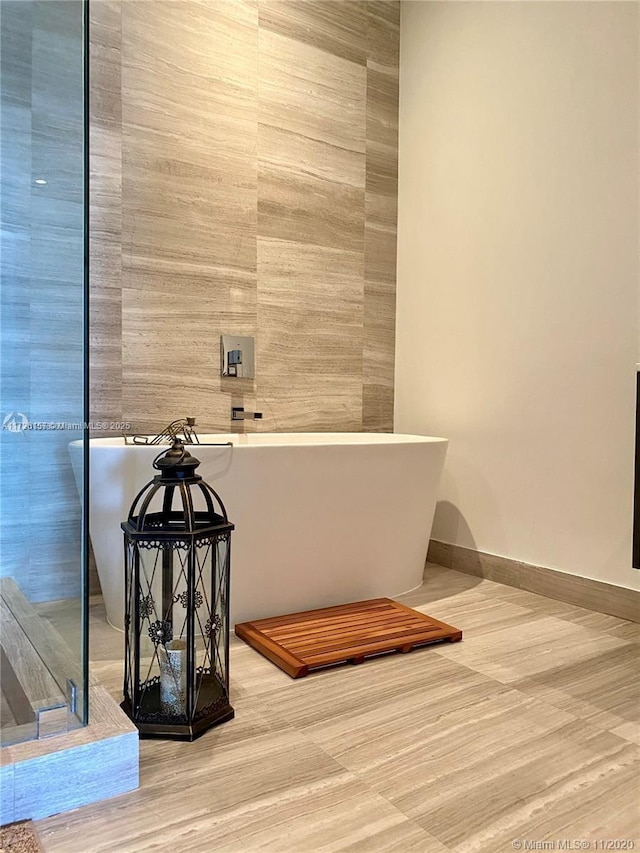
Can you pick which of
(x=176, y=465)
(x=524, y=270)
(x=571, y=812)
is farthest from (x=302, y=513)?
(x=524, y=270)

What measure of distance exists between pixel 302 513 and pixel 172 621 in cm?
76

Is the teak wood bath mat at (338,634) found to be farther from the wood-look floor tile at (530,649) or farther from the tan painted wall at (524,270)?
the tan painted wall at (524,270)

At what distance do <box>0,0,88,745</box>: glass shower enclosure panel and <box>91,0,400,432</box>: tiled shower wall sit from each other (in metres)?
1.13

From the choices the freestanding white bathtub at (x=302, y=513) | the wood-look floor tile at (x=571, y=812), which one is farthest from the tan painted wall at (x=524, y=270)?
the wood-look floor tile at (x=571, y=812)

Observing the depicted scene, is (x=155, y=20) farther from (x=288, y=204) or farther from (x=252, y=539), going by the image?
(x=252, y=539)

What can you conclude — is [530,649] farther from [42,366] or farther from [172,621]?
[42,366]

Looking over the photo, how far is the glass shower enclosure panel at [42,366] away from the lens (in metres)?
1.27

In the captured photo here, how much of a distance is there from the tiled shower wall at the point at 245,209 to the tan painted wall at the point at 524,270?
226 mm

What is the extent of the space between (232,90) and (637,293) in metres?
1.89

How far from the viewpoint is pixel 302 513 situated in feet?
7.34

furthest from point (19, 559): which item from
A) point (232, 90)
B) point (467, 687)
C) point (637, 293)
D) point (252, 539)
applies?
point (232, 90)

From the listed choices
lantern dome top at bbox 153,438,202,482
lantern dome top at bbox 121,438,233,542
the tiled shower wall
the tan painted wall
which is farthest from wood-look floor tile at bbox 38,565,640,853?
the tiled shower wall

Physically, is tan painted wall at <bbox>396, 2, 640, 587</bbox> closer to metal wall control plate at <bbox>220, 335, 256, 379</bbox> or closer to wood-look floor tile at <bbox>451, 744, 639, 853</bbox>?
metal wall control plate at <bbox>220, 335, 256, 379</bbox>

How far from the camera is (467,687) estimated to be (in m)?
1.74
